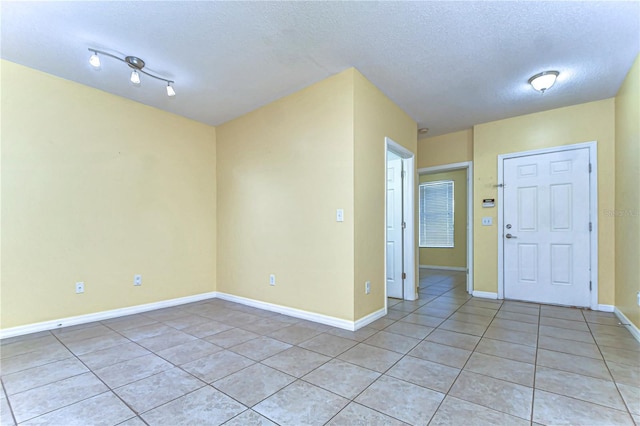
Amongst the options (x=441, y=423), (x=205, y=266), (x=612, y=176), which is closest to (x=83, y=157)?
(x=205, y=266)

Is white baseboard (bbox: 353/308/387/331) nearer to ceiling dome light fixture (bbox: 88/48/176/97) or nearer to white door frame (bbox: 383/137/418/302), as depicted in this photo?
white door frame (bbox: 383/137/418/302)

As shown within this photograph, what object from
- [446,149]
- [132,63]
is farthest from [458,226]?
[132,63]

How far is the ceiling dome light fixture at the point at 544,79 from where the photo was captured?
2.91 metres

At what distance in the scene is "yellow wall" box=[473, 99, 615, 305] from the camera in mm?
3533

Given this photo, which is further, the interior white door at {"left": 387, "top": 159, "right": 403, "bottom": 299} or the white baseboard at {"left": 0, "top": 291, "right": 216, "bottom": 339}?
the interior white door at {"left": 387, "top": 159, "right": 403, "bottom": 299}

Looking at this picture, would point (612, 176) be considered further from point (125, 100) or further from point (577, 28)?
point (125, 100)

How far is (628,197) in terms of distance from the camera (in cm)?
303

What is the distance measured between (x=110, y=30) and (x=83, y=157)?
155 cm

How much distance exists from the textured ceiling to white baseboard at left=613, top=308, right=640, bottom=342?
7.99ft

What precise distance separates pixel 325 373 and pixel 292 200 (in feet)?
6.37

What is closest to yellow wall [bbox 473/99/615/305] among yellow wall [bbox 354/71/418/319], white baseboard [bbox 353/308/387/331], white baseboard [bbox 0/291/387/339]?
yellow wall [bbox 354/71/418/319]

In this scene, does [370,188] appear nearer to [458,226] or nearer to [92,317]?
[92,317]

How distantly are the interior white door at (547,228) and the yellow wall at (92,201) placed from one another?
4.40 meters

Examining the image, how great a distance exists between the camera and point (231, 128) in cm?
431
